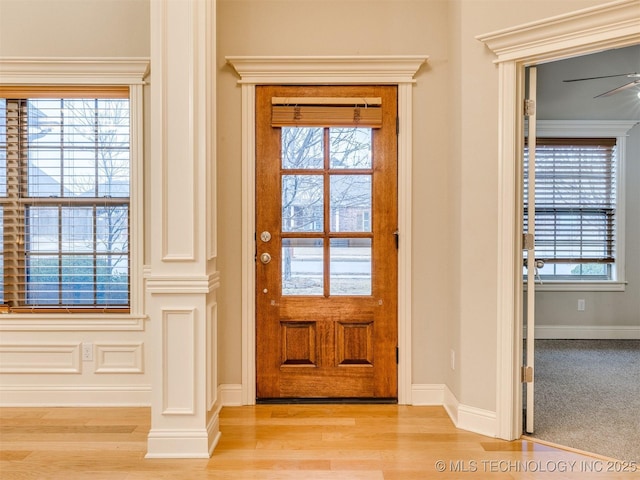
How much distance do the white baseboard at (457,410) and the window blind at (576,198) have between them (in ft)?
8.73

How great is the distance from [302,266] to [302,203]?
1.41 ft

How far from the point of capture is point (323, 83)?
305 centimetres

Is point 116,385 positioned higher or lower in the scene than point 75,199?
lower

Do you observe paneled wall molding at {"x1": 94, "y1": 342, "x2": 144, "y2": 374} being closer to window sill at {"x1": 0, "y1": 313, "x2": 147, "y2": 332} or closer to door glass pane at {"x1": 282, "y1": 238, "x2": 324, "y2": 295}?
window sill at {"x1": 0, "y1": 313, "x2": 147, "y2": 332}

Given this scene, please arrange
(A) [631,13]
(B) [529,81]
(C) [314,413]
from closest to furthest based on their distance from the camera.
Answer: (A) [631,13], (B) [529,81], (C) [314,413]

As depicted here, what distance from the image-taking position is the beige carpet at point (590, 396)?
2.53m

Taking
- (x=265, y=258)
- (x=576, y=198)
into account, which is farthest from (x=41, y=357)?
(x=576, y=198)

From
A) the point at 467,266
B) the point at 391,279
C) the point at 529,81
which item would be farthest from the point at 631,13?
the point at 391,279

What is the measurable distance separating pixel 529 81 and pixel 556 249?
114 inches

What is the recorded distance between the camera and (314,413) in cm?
289

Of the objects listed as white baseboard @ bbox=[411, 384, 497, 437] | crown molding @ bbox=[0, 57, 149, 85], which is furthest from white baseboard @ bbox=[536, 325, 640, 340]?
crown molding @ bbox=[0, 57, 149, 85]

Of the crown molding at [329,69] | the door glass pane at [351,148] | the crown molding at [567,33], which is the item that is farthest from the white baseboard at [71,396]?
the crown molding at [567,33]

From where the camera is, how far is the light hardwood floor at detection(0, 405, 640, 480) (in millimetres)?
2203

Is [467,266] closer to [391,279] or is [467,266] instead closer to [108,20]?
[391,279]
